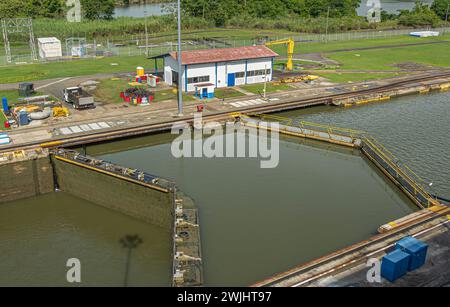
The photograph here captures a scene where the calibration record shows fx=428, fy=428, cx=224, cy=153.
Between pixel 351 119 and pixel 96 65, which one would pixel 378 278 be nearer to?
pixel 351 119

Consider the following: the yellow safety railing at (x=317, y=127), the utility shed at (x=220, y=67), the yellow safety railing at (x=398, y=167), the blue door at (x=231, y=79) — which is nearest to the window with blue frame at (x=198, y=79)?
the utility shed at (x=220, y=67)

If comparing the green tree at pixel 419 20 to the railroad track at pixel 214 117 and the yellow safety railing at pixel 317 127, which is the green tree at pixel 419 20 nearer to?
the railroad track at pixel 214 117

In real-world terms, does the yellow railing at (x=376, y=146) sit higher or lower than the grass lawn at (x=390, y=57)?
lower

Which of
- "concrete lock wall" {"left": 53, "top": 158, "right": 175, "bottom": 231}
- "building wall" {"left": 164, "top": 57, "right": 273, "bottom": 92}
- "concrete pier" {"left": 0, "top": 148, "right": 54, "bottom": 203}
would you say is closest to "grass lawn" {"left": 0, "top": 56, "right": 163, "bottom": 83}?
"building wall" {"left": 164, "top": 57, "right": 273, "bottom": 92}

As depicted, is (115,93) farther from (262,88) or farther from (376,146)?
(376,146)

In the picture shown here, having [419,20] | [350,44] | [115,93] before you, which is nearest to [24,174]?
[115,93]

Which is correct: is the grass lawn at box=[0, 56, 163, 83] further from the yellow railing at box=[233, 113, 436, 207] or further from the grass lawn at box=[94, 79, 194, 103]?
the yellow railing at box=[233, 113, 436, 207]
